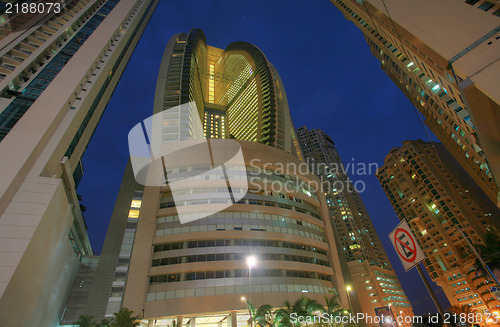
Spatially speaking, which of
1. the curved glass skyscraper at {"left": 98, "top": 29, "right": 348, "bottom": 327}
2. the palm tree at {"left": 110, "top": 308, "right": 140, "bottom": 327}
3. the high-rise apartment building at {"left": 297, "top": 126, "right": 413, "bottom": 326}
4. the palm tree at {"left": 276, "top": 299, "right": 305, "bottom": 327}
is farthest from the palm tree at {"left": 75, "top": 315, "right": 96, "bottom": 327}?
the high-rise apartment building at {"left": 297, "top": 126, "right": 413, "bottom": 326}

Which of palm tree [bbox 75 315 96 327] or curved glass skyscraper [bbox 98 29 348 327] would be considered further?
palm tree [bbox 75 315 96 327]

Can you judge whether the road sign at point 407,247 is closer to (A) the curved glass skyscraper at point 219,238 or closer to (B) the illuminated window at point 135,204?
(A) the curved glass skyscraper at point 219,238

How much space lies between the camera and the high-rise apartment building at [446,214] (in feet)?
231

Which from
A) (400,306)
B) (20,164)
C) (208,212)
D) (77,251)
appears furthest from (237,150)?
(400,306)

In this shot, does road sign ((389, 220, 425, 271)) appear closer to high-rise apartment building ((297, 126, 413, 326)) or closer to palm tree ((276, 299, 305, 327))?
palm tree ((276, 299, 305, 327))

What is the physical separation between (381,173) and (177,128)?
8587 centimetres

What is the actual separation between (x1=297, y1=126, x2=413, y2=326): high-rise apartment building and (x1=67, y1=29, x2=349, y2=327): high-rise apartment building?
44699 millimetres

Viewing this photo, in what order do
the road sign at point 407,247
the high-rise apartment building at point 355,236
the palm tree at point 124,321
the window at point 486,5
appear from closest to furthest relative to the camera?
the road sign at point 407,247 < the window at point 486,5 < the palm tree at point 124,321 < the high-rise apartment building at point 355,236

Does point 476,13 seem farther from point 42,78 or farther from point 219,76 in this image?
point 219,76

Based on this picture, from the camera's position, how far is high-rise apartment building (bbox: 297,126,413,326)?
99.4 metres

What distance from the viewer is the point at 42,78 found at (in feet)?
160

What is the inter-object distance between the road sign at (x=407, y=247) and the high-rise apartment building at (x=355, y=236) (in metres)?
86.2

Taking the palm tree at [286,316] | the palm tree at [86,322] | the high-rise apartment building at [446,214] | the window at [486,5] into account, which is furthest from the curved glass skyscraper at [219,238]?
the high-rise apartment building at [446,214]

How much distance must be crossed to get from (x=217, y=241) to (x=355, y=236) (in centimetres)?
9628
